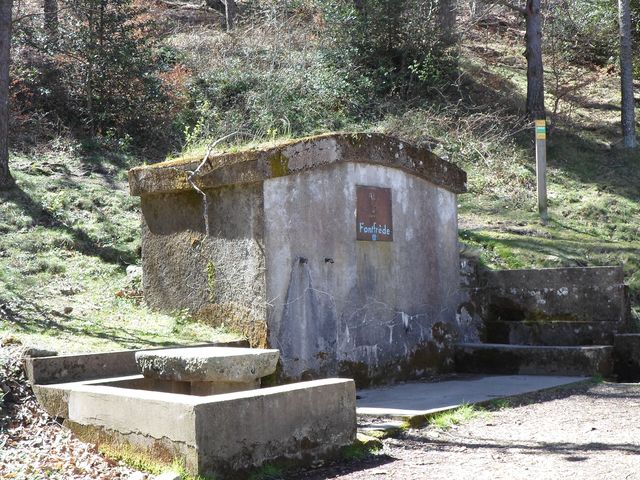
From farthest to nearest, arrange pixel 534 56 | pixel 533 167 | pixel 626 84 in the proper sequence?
pixel 626 84, pixel 534 56, pixel 533 167

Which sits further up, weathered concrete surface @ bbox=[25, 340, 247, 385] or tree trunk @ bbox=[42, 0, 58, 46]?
tree trunk @ bbox=[42, 0, 58, 46]

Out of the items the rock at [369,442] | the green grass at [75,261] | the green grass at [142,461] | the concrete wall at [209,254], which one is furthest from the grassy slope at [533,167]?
the green grass at [142,461]

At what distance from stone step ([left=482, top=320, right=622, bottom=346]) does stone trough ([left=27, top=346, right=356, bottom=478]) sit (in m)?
5.19

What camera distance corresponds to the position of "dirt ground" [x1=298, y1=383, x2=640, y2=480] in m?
5.26

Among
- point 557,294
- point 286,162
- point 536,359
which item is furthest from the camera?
point 557,294

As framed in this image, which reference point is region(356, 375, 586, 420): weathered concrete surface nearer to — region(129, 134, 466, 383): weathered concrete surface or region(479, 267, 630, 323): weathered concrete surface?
region(129, 134, 466, 383): weathered concrete surface

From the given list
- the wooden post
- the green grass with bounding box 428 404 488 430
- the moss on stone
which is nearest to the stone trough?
the green grass with bounding box 428 404 488 430

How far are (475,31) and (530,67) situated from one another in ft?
23.3

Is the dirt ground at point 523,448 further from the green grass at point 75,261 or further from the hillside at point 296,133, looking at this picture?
the hillside at point 296,133

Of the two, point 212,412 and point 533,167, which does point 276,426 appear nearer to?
point 212,412

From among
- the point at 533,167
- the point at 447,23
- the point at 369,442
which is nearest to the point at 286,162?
the point at 369,442

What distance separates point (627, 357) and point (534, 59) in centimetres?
1169

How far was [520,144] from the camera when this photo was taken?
19.9 metres

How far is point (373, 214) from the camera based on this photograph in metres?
9.04
